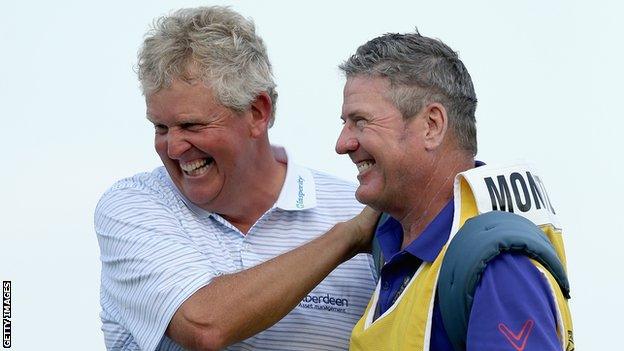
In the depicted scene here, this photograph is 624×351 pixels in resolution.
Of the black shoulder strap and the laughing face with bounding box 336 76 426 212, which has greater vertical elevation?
the laughing face with bounding box 336 76 426 212

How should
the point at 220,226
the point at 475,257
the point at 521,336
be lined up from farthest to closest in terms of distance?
the point at 220,226, the point at 475,257, the point at 521,336

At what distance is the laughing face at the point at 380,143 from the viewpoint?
11.4 feet

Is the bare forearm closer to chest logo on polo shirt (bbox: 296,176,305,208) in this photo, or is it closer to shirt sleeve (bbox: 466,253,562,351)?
chest logo on polo shirt (bbox: 296,176,305,208)

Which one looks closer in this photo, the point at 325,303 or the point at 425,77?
the point at 425,77

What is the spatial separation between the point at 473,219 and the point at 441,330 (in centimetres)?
31

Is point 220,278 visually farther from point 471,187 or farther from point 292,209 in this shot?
point 471,187

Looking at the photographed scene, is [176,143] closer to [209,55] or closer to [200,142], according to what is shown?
[200,142]

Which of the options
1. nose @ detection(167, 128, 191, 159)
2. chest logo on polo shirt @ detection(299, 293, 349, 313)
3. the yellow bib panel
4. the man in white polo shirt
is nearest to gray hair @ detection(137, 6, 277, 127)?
the man in white polo shirt

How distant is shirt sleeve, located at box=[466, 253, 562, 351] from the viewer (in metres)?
2.85

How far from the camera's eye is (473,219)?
316cm

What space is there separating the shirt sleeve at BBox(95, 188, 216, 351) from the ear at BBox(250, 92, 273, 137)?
1.41ft

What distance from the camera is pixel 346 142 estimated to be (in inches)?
141

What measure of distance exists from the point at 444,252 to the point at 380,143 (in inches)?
17.1

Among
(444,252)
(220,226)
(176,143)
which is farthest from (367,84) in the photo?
(220,226)
